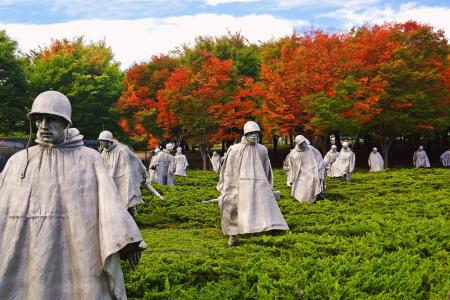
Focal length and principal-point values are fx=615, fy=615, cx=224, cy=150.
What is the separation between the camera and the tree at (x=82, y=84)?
3744cm

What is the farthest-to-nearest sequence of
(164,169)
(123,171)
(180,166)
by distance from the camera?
(180,166)
(164,169)
(123,171)

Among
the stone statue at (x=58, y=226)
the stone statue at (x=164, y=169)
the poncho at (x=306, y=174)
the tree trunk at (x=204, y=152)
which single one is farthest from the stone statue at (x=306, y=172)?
the tree trunk at (x=204, y=152)

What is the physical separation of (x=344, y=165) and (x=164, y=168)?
806cm

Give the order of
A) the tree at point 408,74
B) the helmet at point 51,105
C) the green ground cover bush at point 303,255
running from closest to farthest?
the helmet at point 51,105 → the green ground cover bush at point 303,255 → the tree at point 408,74

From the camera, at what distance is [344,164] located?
2750cm

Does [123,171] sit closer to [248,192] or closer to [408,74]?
[248,192]

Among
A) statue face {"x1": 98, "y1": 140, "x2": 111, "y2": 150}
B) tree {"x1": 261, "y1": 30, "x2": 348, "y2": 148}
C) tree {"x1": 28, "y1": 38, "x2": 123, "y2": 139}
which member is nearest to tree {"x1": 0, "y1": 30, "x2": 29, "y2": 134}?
tree {"x1": 28, "y1": 38, "x2": 123, "y2": 139}

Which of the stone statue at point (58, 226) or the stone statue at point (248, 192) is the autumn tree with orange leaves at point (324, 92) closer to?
the stone statue at point (248, 192)

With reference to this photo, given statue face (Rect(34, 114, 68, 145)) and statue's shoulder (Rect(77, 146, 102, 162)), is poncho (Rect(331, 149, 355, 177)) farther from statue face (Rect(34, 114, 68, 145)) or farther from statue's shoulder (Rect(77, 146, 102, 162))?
statue face (Rect(34, 114, 68, 145))

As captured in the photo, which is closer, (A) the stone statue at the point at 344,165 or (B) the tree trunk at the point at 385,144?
(A) the stone statue at the point at 344,165

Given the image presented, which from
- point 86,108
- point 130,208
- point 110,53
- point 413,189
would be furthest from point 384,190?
point 110,53

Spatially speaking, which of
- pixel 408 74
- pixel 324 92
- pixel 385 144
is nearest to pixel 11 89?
pixel 324 92

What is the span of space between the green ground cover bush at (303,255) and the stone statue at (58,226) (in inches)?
85.0

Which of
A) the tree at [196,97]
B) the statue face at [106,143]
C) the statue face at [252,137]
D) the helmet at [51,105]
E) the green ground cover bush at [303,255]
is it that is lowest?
the green ground cover bush at [303,255]
